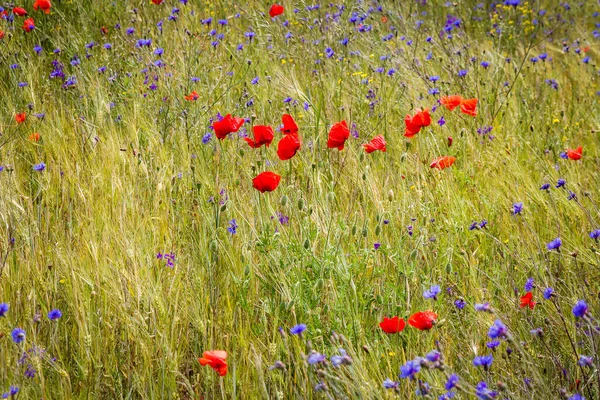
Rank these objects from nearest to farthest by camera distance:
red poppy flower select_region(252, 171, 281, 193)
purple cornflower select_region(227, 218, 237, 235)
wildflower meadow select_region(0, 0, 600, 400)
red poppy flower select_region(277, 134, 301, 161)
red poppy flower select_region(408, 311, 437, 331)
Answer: red poppy flower select_region(408, 311, 437, 331) → wildflower meadow select_region(0, 0, 600, 400) → red poppy flower select_region(252, 171, 281, 193) → red poppy flower select_region(277, 134, 301, 161) → purple cornflower select_region(227, 218, 237, 235)

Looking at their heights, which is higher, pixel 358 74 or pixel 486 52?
pixel 486 52

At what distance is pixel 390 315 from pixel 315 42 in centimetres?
233

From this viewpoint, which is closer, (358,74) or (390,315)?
(390,315)

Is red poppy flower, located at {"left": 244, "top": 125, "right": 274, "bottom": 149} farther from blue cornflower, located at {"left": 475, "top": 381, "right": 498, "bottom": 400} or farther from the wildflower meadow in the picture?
blue cornflower, located at {"left": 475, "top": 381, "right": 498, "bottom": 400}

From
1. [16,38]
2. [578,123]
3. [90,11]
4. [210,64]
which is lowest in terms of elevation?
[578,123]

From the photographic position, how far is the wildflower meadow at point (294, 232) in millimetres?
1641

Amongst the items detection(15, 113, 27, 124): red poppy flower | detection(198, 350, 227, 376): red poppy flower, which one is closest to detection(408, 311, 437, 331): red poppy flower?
detection(198, 350, 227, 376): red poppy flower

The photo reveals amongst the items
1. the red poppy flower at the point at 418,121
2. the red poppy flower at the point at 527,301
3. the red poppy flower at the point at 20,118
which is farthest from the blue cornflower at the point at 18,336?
the red poppy flower at the point at 20,118

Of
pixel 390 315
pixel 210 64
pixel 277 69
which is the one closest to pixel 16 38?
pixel 210 64

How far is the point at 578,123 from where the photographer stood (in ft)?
10.7

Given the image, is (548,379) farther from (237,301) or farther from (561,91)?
(561,91)

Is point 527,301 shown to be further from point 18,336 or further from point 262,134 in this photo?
point 18,336

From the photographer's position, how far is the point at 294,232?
2113 millimetres

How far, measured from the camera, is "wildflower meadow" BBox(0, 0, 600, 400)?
5.38ft
